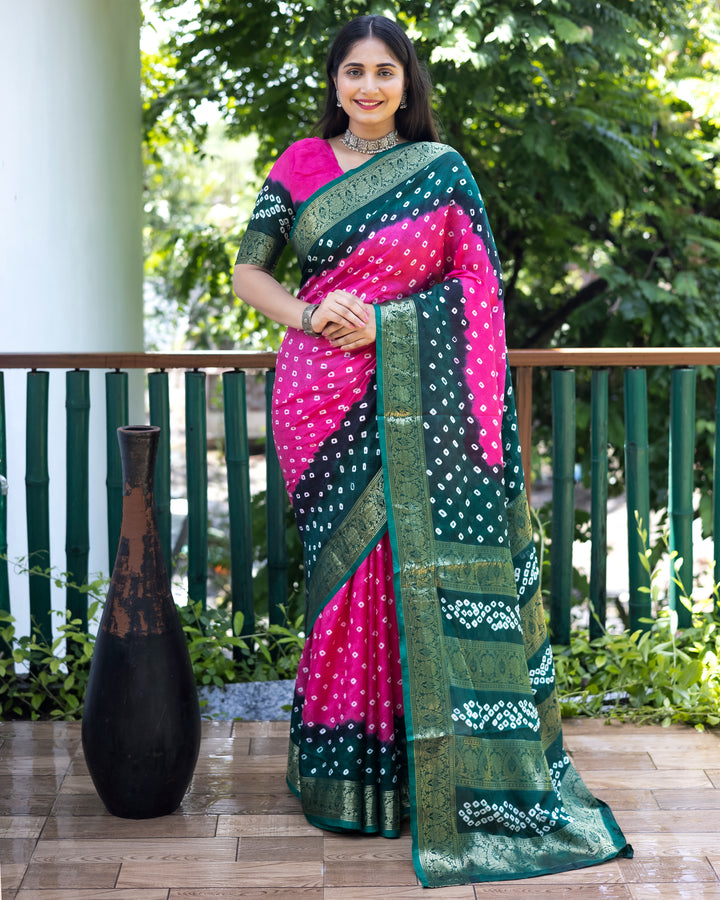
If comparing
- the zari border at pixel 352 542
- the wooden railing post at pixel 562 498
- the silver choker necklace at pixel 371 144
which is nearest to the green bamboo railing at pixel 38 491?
the zari border at pixel 352 542

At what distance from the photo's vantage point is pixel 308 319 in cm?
176

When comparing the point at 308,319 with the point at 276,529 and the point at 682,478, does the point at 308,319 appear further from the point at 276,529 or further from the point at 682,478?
the point at 682,478

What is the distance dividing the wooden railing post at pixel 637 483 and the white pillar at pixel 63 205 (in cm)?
180

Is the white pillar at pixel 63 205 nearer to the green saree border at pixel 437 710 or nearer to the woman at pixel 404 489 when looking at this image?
the woman at pixel 404 489

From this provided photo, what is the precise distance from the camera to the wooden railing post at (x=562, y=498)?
8.55 feet

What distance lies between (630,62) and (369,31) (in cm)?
277

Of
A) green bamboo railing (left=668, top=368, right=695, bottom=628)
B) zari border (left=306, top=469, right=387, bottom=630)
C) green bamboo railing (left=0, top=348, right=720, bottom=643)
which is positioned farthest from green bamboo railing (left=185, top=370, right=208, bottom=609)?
green bamboo railing (left=668, top=368, right=695, bottom=628)

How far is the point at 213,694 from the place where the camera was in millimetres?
2535

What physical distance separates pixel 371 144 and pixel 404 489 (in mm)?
666

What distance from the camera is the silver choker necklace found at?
1822 millimetres

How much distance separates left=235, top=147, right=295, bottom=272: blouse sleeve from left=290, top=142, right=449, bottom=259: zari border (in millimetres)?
72

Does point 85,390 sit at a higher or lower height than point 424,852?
higher

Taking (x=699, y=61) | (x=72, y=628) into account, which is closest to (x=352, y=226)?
(x=72, y=628)

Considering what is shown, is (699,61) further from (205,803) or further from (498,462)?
(205,803)
